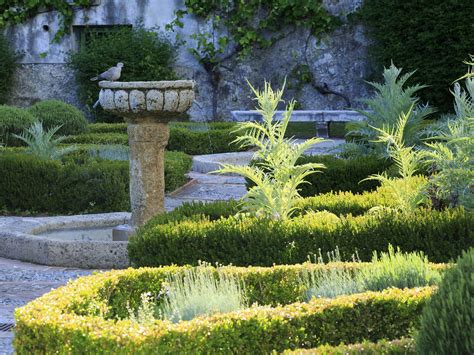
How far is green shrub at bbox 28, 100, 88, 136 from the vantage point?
563 inches

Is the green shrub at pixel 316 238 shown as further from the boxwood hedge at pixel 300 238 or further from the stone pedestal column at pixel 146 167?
the stone pedestal column at pixel 146 167

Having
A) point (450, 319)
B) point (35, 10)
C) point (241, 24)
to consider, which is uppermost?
point (35, 10)

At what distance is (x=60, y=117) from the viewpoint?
14383 mm

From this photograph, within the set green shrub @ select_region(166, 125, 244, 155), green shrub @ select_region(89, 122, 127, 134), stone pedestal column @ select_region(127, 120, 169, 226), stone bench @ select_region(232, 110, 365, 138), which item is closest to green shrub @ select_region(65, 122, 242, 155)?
green shrub @ select_region(166, 125, 244, 155)

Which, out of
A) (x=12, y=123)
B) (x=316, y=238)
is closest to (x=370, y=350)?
(x=316, y=238)

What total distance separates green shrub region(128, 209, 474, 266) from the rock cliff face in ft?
39.7

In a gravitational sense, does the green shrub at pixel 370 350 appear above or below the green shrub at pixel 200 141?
below

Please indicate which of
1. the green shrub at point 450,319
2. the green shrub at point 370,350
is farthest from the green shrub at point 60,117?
the green shrub at point 450,319

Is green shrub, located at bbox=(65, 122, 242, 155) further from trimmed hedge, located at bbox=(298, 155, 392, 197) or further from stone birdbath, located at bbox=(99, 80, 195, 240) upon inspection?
stone birdbath, located at bbox=(99, 80, 195, 240)

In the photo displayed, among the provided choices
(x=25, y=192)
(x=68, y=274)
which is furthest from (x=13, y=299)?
(x=25, y=192)

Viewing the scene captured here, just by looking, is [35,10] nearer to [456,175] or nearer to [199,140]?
[199,140]

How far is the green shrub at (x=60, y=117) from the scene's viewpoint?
14312 millimetres

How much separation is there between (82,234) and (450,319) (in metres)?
5.83

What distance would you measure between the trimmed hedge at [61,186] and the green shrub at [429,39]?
797 centimetres
